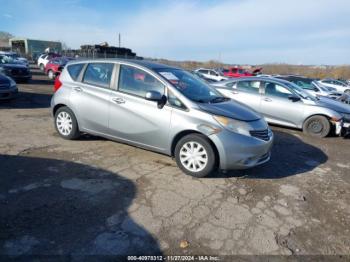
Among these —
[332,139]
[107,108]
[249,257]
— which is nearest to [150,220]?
[249,257]

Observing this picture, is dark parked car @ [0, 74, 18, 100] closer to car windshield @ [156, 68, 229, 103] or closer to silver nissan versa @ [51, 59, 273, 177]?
silver nissan versa @ [51, 59, 273, 177]

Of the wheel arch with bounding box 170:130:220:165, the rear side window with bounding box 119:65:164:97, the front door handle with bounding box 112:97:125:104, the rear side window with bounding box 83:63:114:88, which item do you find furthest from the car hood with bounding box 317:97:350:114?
the rear side window with bounding box 83:63:114:88

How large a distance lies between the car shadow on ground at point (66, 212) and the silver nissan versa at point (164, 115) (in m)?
0.95

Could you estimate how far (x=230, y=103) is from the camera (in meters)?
5.30

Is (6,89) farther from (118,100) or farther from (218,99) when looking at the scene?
(218,99)

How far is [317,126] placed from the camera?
8.17 m

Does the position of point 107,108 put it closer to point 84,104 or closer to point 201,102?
point 84,104

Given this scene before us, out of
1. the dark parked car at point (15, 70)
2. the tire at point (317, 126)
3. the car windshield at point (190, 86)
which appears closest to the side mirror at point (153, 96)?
the car windshield at point (190, 86)

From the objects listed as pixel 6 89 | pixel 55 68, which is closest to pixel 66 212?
pixel 6 89

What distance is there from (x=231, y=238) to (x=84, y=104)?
3783mm

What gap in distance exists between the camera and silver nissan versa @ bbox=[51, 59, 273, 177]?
4.59 metres

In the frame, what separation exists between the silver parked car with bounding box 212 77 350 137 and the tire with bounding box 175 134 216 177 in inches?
188

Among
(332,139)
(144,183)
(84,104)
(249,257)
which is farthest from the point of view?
(332,139)

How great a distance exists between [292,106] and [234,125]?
4579mm
